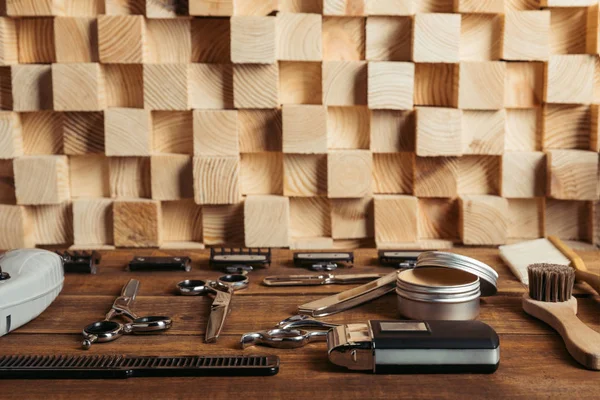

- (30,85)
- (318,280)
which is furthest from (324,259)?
(30,85)

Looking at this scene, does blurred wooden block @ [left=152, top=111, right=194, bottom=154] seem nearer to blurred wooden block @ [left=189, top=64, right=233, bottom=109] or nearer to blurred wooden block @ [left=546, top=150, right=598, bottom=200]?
blurred wooden block @ [left=189, top=64, right=233, bottom=109]

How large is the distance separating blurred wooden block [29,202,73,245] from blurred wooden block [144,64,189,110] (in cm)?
31

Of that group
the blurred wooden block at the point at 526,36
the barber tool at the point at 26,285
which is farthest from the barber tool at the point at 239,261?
the blurred wooden block at the point at 526,36

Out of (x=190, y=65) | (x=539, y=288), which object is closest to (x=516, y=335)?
(x=539, y=288)

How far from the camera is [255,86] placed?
1525 millimetres

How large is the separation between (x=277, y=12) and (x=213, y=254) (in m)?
0.57

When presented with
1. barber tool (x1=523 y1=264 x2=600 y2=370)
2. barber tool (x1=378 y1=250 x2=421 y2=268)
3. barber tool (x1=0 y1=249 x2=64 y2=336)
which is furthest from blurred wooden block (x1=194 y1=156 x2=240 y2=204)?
barber tool (x1=523 y1=264 x2=600 y2=370)

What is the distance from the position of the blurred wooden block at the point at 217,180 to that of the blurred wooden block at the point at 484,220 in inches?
20.1

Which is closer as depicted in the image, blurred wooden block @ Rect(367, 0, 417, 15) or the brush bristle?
the brush bristle

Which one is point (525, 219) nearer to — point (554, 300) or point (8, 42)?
point (554, 300)

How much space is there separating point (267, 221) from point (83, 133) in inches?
17.8

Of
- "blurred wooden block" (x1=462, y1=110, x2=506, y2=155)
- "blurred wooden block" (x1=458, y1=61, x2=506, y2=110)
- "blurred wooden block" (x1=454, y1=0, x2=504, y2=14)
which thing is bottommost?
"blurred wooden block" (x1=462, y1=110, x2=506, y2=155)

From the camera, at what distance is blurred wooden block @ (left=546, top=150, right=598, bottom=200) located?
1521 mm

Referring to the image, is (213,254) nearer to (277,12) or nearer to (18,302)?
(18,302)
